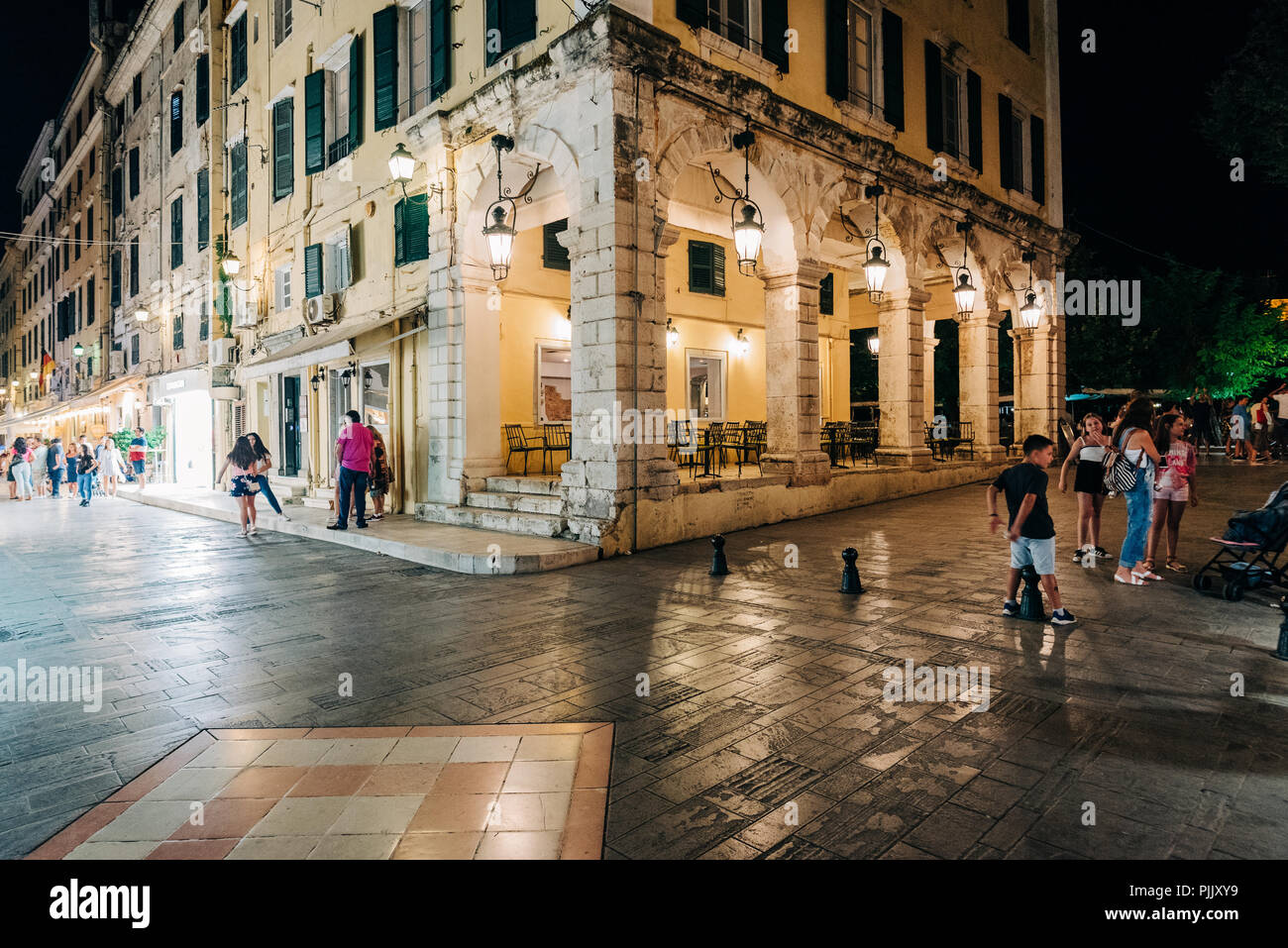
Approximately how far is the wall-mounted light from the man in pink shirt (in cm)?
1578

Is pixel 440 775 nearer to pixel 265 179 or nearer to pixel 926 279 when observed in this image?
pixel 265 179

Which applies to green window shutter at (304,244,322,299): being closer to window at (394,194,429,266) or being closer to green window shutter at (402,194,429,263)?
window at (394,194,429,266)

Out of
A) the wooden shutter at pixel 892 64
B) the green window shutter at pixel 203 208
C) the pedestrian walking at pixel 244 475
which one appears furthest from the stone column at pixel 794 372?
the green window shutter at pixel 203 208

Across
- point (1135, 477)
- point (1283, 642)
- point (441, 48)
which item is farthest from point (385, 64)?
point (1283, 642)

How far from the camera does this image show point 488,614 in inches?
261

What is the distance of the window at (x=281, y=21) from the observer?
55.4ft

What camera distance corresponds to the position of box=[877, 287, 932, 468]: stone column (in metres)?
14.7

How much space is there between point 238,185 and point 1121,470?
68.2 feet

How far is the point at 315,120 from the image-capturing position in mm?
15703

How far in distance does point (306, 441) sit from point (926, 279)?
1635 centimetres

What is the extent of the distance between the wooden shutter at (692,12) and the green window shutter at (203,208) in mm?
15632

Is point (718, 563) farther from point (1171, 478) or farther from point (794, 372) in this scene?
point (794, 372)

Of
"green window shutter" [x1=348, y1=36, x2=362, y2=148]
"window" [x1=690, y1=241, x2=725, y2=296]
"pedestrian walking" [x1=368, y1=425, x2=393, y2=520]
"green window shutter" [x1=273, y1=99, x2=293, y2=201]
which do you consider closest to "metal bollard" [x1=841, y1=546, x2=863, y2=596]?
"pedestrian walking" [x1=368, y1=425, x2=393, y2=520]
